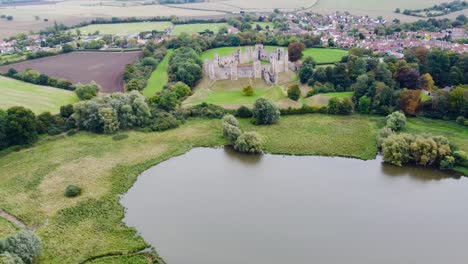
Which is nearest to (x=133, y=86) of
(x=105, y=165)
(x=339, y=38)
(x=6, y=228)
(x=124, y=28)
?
(x=105, y=165)

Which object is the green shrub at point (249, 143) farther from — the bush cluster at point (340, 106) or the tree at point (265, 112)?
the bush cluster at point (340, 106)

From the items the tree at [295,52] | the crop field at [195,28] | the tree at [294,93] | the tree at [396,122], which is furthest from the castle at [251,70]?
the crop field at [195,28]

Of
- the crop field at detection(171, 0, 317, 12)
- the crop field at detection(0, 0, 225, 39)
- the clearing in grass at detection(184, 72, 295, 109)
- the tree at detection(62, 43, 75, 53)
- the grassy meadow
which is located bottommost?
the grassy meadow

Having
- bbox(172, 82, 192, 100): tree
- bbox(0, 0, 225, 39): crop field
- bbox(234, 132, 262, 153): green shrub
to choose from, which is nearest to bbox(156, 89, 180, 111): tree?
bbox(172, 82, 192, 100): tree

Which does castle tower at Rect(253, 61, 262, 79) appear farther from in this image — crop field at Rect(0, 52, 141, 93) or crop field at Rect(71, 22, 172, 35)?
crop field at Rect(71, 22, 172, 35)

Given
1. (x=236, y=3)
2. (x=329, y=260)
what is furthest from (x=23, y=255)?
(x=236, y=3)

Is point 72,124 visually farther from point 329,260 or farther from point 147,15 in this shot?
point 147,15
